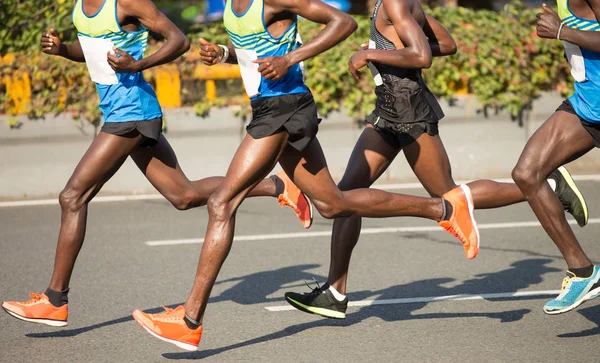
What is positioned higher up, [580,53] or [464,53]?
[580,53]

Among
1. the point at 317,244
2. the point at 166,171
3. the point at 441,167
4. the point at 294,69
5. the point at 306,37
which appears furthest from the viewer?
the point at 306,37

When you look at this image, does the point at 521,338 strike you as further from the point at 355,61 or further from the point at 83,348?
the point at 83,348

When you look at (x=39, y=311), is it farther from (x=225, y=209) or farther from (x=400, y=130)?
(x=400, y=130)

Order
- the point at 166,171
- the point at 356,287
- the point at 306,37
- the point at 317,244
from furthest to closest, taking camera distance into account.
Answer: the point at 306,37
the point at 317,244
the point at 356,287
the point at 166,171

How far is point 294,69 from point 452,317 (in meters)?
1.84

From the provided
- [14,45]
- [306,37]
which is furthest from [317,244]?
A: [14,45]

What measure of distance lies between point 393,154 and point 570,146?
1053mm

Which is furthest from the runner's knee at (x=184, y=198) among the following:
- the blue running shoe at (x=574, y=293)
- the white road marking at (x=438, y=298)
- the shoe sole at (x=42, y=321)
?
the blue running shoe at (x=574, y=293)

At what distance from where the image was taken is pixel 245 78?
5195mm

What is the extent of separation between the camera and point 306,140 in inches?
200

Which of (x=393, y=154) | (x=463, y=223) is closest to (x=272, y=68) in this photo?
(x=393, y=154)

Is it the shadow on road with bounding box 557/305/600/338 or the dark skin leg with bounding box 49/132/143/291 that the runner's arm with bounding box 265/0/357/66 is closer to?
the dark skin leg with bounding box 49/132/143/291

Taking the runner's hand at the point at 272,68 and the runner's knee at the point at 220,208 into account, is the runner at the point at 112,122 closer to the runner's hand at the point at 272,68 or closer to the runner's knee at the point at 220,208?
the runner's knee at the point at 220,208

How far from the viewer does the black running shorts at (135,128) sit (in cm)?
579
